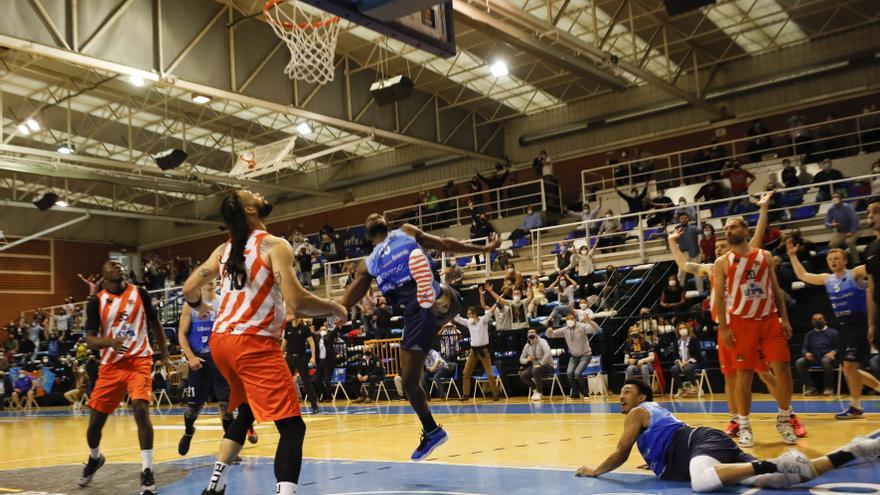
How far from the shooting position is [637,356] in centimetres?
1501

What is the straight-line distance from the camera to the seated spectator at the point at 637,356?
1441 centimetres

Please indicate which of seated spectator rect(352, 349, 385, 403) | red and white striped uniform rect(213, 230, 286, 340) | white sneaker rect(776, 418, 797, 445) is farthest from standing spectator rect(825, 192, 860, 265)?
red and white striped uniform rect(213, 230, 286, 340)

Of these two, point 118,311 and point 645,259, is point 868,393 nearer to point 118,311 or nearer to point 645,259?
point 645,259

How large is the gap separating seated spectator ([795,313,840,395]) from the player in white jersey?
33.3 feet

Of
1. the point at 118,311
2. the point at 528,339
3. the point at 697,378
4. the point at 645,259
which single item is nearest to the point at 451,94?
the point at 645,259

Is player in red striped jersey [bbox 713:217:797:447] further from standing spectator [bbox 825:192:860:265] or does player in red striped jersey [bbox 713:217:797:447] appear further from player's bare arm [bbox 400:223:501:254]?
standing spectator [bbox 825:192:860:265]

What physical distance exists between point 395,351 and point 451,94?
10.3 m

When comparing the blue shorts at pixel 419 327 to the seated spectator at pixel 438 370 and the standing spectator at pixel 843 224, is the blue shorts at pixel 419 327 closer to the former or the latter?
the seated spectator at pixel 438 370

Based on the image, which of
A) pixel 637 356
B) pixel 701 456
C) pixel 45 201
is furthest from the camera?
pixel 45 201

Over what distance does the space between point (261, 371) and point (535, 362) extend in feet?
38.6

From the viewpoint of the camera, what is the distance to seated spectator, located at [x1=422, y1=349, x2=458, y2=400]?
55.9ft

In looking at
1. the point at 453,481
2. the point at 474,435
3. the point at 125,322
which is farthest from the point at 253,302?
the point at 474,435

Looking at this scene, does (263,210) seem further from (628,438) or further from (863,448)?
(863,448)

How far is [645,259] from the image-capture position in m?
19.0
